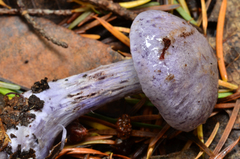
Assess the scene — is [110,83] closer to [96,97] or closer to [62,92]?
[96,97]

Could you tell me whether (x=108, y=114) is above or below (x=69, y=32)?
below

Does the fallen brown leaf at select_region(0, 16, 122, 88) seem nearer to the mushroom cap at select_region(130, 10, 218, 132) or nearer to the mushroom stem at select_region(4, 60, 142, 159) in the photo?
the mushroom stem at select_region(4, 60, 142, 159)

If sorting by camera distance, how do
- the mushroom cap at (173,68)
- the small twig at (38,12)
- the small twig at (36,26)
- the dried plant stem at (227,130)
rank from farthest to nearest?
the small twig at (38,12) < the small twig at (36,26) < the dried plant stem at (227,130) < the mushroom cap at (173,68)

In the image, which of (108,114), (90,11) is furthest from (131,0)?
(108,114)

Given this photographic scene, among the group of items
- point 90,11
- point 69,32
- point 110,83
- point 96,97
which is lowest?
point 96,97

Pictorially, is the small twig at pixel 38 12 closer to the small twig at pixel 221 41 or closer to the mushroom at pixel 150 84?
the mushroom at pixel 150 84

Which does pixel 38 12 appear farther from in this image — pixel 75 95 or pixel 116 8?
pixel 75 95

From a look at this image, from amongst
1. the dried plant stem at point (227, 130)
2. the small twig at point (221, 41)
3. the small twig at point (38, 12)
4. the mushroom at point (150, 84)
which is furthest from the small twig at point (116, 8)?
the dried plant stem at point (227, 130)

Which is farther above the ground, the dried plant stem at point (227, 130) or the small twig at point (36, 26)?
the small twig at point (36, 26)
